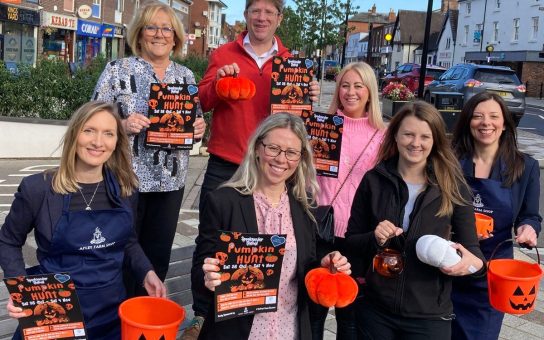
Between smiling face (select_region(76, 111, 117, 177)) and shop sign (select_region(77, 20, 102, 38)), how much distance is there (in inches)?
1206

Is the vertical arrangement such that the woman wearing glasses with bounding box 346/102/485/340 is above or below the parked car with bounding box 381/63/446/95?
below

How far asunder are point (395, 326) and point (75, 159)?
1.67 metres

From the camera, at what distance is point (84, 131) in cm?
270

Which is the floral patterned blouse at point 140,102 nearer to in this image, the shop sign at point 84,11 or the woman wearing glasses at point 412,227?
the woman wearing glasses at point 412,227

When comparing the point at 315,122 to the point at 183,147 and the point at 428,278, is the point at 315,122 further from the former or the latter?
the point at 428,278

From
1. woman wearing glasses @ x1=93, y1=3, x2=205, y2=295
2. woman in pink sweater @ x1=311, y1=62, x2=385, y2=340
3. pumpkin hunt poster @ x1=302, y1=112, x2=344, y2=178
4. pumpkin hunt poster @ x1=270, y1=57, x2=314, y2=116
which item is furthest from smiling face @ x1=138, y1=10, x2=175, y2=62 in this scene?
woman in pink sweater @ x1=311, y1=62, x2=385, y2=340

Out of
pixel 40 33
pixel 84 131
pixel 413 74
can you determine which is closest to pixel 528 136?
pixel 413 74

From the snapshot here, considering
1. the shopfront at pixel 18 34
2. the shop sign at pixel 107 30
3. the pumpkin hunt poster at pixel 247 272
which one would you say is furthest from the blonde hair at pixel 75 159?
the shop sign at pixel 107 30

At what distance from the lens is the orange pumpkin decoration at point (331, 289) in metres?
2.42

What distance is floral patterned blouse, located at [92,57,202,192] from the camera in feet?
11.4

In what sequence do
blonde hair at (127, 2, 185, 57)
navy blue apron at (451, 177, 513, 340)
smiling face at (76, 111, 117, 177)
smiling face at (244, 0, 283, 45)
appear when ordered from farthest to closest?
smiling face at (244, 0, 283, 45) → blonde hair at (127, 2, 185, 57) → navy blue apron at (451, 177, 513, 340) → smiling face at (76, 111, 117, 177)

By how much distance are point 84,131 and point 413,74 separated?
79.3 ft

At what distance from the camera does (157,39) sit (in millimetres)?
3506

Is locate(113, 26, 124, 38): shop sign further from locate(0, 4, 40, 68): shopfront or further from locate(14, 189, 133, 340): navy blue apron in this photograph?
locate(14, 189, 133, 340): navy blue apron
